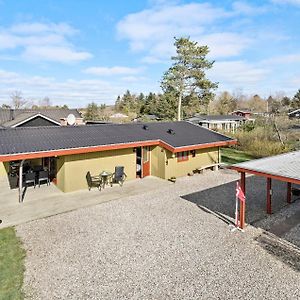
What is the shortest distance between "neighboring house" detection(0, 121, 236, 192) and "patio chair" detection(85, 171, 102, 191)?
0.23 metres

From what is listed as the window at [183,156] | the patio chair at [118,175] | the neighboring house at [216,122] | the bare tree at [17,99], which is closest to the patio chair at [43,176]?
the patio chair at [118,175]

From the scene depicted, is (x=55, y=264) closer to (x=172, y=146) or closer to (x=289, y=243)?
(x=289, y=243)

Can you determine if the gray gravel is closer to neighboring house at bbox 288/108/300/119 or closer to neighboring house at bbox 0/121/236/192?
neighboring house at bbox 0/121/236/192

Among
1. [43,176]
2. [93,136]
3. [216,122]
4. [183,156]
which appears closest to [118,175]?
[93,136]

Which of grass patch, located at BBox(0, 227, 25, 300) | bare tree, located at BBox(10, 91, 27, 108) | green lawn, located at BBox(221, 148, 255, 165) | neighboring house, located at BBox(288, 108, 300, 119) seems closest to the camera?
grass patch, located at BBox(0, 227, 25, 300)

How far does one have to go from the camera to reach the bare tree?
78438 millimetres

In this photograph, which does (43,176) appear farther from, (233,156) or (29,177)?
(233,156)

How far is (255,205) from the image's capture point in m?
11.1

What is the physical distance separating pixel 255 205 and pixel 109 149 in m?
7.30

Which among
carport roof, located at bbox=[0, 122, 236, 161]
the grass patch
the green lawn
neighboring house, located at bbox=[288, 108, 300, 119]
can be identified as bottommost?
the grass patch

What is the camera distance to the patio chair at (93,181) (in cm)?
1305

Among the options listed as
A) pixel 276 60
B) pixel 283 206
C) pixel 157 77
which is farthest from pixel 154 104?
pixel 283 206

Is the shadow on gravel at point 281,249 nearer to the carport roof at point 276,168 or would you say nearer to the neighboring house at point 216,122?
the carport roof at point 276,168

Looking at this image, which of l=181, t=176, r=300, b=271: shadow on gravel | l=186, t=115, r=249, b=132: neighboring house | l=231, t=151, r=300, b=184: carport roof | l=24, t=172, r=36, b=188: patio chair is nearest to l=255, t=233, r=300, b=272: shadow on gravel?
l=181, t=176, r=300, b=271: shadow on gravel
